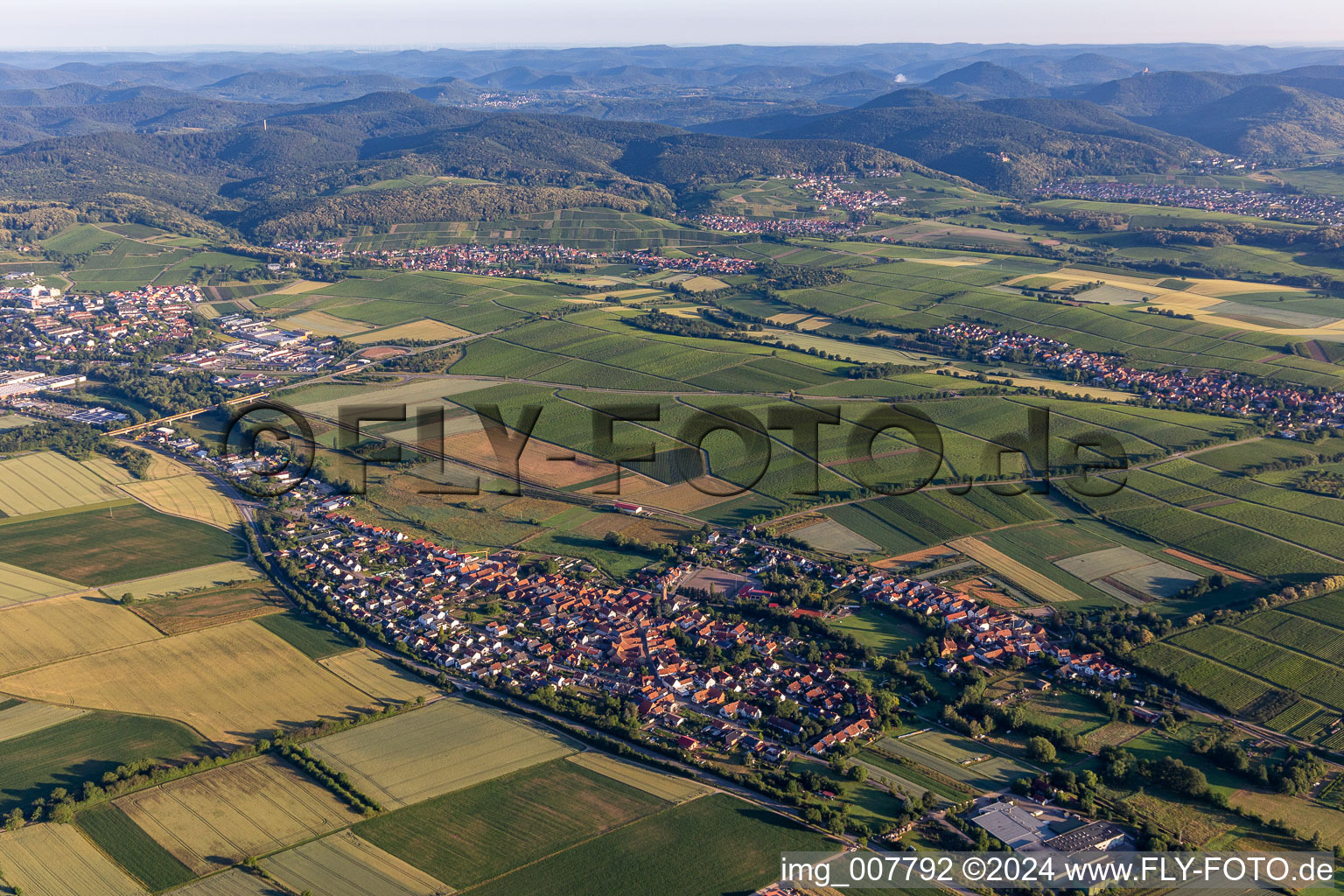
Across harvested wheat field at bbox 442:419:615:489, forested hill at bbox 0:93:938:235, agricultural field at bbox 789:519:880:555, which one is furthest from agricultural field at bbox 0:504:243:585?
forested hill at bbox 0:93:938:235

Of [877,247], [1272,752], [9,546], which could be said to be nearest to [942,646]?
[1272,752]

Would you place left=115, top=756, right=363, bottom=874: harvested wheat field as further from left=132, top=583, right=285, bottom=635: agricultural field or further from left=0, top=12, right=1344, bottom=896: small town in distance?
left=132, top=583, right=285, bottom=635: agricultural field

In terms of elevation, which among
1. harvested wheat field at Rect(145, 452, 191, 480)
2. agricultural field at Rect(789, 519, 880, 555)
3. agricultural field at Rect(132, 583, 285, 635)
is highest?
harvested wheat field at Rect(145, 452, 191, 480)

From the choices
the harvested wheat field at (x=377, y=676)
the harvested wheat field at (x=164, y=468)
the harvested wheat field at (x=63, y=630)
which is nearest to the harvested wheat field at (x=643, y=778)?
the harvested wheat field at (x=377, y=676)

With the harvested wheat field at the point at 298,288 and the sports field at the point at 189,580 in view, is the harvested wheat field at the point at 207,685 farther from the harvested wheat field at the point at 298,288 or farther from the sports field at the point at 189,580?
the harvested wheat field at the point at 298,288

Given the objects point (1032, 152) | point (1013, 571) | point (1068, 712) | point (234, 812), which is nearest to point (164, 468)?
point (234, 812)

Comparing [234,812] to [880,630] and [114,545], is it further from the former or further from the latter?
[114,545]

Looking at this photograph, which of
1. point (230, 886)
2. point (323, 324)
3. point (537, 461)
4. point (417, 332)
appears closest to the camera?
point (230, 886)
